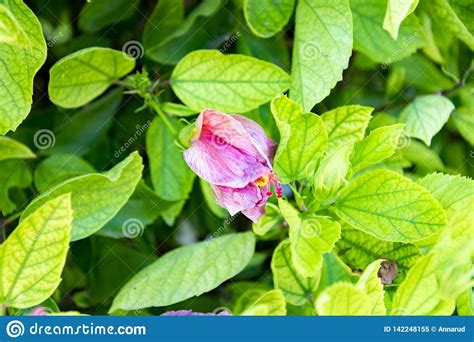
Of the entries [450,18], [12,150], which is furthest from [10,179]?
[450,18]

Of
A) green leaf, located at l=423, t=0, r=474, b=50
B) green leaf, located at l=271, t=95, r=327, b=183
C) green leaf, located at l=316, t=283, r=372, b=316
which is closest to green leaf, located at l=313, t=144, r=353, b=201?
green leaf, located at l=271, t=95, r=327, b=183

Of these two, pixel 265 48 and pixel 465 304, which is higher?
pixel 265 48

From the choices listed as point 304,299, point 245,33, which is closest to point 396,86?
point 245,33

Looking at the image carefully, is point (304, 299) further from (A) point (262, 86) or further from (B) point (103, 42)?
(B) point (103, 42)

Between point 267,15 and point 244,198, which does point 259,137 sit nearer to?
point 244,198

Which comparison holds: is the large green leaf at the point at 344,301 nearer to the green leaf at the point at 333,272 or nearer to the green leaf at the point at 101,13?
the green leaf at the point at 333,272

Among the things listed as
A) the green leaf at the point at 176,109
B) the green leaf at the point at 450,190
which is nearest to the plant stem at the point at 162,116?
the green leaf at the point at 176,109
